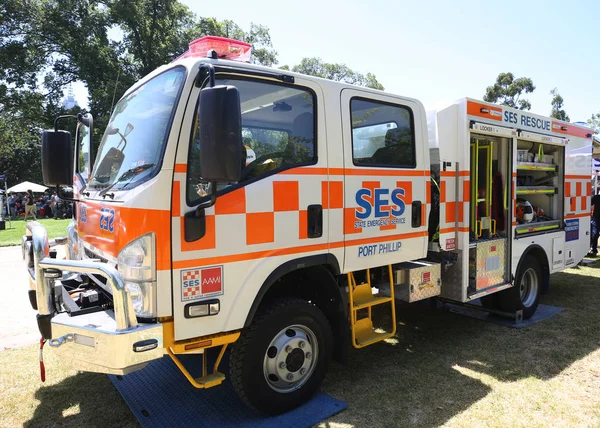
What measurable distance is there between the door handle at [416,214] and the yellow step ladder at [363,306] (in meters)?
0.48

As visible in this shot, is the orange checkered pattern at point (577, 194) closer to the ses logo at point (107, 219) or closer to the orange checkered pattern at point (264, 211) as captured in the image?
the orange checkered pattern at point (264, 211)

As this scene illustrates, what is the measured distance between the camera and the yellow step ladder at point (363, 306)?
11.5 ft

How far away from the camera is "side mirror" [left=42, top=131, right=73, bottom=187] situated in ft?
11.7

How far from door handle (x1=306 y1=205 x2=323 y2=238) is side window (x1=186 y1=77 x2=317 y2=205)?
34 centimetres

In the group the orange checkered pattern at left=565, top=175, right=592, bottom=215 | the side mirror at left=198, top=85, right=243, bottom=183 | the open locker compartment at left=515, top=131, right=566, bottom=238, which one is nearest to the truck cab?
the side mirror at left=198, top=85, right=243, bottom=183

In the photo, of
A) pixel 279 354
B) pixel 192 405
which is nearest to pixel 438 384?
pixel 279 354

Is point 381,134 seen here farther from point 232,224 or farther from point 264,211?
point 232,224

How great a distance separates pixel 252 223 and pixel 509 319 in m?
4.07

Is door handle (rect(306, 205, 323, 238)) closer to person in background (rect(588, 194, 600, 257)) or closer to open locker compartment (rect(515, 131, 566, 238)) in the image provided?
open locker compartment (rect(515, 131, 566, 238))

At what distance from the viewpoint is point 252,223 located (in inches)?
109

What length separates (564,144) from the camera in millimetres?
5844

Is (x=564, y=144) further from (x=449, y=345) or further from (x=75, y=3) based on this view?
(x=75, y=3)

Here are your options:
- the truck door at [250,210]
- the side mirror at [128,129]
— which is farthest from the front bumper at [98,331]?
the side mirror at [128,129]

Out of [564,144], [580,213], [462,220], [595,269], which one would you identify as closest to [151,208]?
[462,220]
